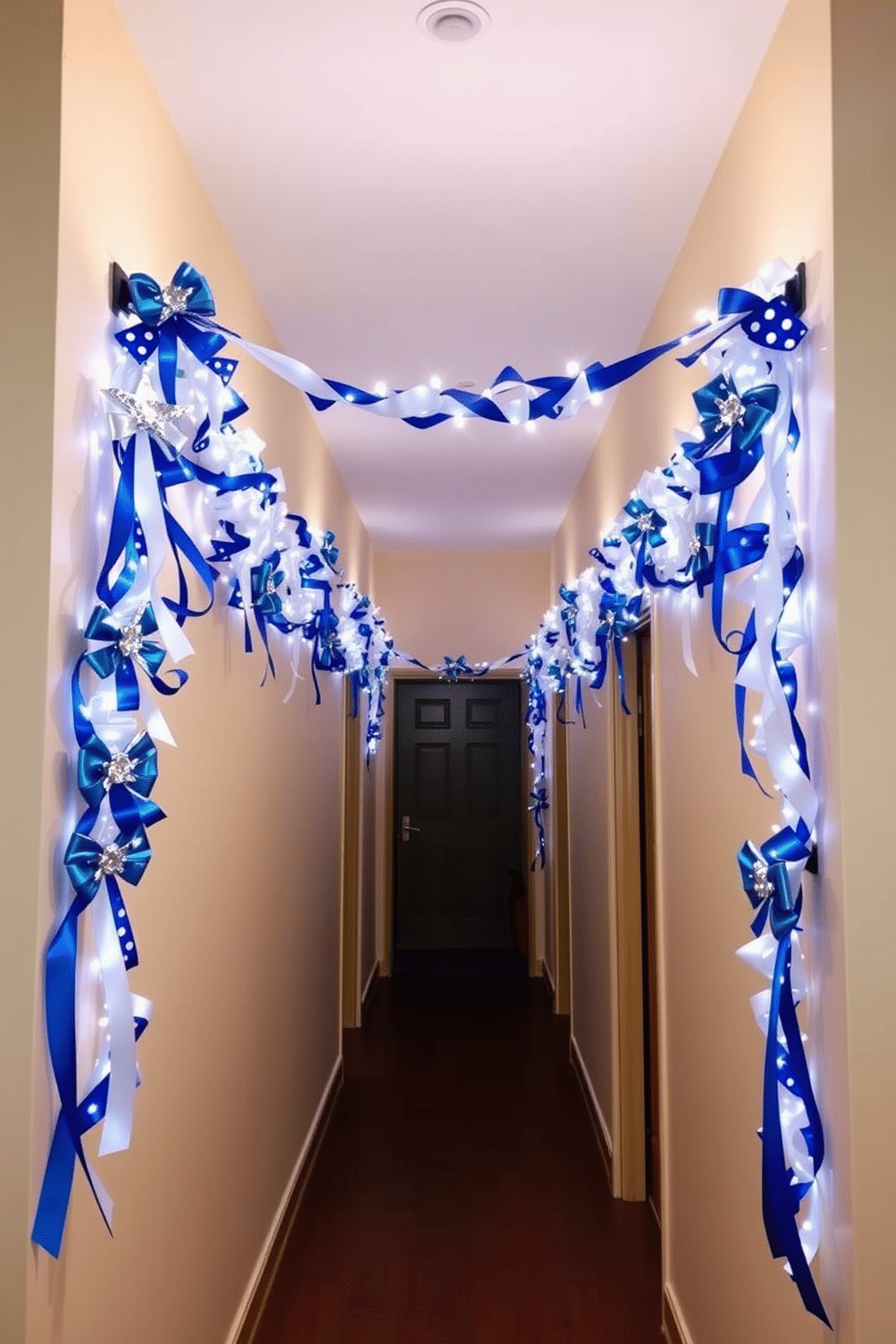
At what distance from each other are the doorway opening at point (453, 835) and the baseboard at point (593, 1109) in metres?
1.99

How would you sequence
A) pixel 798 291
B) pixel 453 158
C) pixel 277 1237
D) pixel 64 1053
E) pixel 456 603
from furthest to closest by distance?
1. pixel 456 603
2. pixel 277 1237
3. pixel 453 158
4. pixel 798 291
5. pixel 64 1053

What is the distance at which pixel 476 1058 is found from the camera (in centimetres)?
480

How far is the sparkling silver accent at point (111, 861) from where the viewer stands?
1415 millimetres

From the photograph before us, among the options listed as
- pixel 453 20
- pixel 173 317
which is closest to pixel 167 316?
pixel 173 317

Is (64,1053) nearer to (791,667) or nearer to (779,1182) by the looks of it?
(779,1182)

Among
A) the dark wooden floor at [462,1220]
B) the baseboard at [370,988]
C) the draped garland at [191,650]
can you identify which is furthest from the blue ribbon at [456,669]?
the draped garland at [191,650]

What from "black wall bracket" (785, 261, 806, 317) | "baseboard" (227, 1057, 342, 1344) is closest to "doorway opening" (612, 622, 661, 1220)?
"baseboard" (227, 1057, 342, 1344)

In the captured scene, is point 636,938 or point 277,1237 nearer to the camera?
point 277,1237

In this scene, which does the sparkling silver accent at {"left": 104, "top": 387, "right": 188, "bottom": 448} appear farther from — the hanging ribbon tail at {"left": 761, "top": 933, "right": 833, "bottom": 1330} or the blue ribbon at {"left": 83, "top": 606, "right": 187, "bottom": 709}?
the hanging ribbon tail at {"left": 761, "top": 933, "right": 833, "bottom": 1330}

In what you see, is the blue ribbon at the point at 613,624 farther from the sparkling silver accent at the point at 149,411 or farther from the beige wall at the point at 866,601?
the sparkling silver accent at the point at 149,411

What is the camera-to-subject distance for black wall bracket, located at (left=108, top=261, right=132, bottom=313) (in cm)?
159

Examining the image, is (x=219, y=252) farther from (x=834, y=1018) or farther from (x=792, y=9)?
(x=834, y=1018)

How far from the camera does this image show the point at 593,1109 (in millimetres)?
4027

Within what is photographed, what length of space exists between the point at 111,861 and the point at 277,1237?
2073 mm
